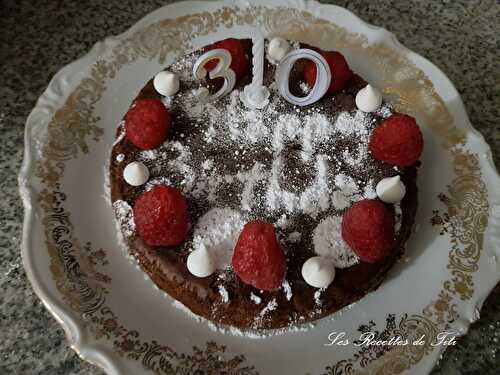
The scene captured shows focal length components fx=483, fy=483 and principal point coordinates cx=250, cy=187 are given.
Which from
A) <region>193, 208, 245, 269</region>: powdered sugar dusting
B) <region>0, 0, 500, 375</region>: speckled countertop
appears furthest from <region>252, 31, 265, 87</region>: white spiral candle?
<region>0, 0, 500, 375</region>: speckled countertop

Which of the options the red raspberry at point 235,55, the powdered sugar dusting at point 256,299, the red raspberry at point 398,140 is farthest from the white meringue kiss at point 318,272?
the red raspberry at point 235,55

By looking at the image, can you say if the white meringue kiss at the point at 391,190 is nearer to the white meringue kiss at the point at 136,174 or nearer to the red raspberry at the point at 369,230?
the red raspberry at the point at 369,230

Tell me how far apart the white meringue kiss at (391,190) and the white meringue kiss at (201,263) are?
51cm

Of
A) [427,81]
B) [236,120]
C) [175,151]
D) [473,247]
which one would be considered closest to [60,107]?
[175,151]

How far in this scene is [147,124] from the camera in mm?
1350

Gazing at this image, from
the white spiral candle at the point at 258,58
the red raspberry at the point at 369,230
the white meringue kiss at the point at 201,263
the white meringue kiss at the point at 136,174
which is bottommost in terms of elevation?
the white meringue kiss at the point at 201,263

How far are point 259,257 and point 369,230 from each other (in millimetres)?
285

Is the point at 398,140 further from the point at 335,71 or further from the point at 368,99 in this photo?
the point at 335,71

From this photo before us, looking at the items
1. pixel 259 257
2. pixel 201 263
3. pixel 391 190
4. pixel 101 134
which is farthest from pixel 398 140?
pixel 101 134

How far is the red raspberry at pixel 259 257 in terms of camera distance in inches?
45.2

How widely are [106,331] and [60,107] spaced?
2.39 feet

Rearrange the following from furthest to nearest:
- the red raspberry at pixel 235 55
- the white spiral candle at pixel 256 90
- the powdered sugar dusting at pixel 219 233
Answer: the red raspberry at pixel 235 55, the white spiral candle at pixel 256 90, the powdered sugar dusting at pixel 219 233

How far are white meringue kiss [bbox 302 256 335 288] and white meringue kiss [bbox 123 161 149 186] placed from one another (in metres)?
0.50

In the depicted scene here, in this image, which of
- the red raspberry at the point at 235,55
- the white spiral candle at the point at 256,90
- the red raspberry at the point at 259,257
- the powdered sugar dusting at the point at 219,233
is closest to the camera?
the red raspberry at the point at 259,257
